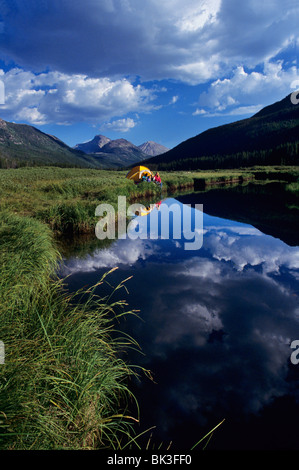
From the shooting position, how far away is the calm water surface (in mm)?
4098

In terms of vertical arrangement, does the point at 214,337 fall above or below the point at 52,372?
below

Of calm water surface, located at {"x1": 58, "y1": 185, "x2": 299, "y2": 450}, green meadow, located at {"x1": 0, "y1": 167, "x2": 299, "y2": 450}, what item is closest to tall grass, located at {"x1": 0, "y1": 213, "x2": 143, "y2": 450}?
green meadow, located at {"x1": 0, "y1": 167, "x2": 299, "y2": 450}

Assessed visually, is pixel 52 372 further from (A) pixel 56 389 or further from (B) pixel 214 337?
(B) pixel 214 337

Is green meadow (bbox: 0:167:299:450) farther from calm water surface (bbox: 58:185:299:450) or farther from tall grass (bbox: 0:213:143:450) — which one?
calm water surface (bbox: 58:185:299:450)

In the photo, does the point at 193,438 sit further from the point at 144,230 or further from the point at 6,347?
the point at 144,230

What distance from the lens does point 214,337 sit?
6328 millimetres

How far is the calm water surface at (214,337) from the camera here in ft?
13.4

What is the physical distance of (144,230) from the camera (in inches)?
718

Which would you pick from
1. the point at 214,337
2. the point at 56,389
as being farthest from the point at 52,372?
the point at 214,337

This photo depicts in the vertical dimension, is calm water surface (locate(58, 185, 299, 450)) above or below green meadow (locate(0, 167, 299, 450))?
below

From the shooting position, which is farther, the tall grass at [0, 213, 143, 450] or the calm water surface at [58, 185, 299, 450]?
the calm water surface at [58, 185, 299, 450]

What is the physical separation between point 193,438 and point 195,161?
16015 cm

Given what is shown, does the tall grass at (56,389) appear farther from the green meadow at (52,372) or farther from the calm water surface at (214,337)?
the calm water surface at (214,337)
